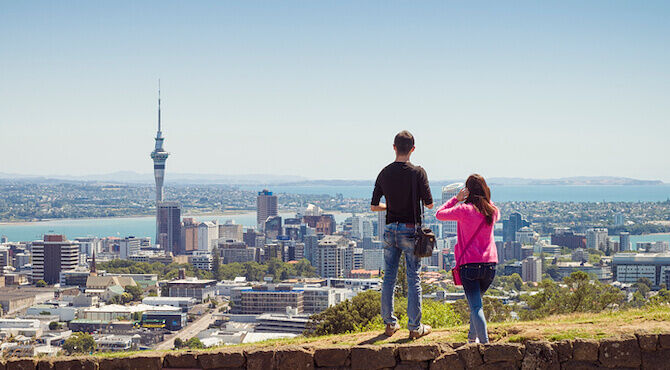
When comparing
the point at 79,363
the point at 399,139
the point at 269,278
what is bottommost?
the point at 269,278

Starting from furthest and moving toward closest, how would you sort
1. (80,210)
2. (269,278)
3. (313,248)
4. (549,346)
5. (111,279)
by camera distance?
(80,210), (313,248), (269,278), (111,279), (549,346)

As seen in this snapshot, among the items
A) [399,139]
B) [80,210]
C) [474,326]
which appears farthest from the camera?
[80,210]

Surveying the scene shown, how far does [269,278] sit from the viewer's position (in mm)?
66500

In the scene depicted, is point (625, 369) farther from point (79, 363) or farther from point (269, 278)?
point (269, 278)

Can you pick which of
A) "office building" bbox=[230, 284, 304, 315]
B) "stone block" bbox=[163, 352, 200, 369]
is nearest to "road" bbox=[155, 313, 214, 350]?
"office building" bbox=[230, 284, 304, 315]

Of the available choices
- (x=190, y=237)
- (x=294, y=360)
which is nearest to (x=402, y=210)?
(x=294, y=360)

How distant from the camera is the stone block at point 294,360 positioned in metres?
3.36

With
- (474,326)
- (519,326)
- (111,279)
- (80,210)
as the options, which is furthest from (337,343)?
(80,210)

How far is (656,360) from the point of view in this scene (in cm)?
330

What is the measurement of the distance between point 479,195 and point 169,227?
10176cm

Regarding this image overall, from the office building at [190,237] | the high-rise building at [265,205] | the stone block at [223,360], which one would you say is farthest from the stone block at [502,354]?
the high-rise building at [265,205]

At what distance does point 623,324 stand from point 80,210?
554 ft

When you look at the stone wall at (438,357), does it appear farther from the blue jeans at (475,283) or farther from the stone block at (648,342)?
the blue jeans at (475,283)

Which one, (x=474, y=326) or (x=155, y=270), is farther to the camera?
(x=155, y=270)
